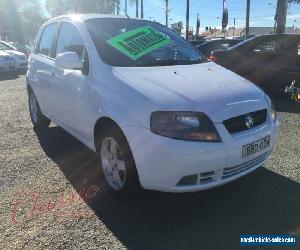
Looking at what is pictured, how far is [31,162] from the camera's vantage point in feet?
16.6

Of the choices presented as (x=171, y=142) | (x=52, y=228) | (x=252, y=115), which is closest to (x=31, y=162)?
(x=52, y=228)

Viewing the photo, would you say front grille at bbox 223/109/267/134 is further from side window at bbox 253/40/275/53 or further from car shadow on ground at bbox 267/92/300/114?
side window at bbox 253/40/275/53

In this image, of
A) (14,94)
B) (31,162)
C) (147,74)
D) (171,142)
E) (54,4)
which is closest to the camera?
(171,142)

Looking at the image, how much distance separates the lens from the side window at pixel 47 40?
5633 millimetres

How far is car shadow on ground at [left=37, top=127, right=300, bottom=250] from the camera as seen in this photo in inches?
126

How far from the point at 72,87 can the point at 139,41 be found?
949mm

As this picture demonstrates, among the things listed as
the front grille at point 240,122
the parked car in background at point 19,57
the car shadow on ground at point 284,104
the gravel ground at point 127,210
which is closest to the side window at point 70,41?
the gravel ground at point 127,210

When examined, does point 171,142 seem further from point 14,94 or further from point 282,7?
point 282,7

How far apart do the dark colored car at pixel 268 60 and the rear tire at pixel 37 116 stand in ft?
15.3

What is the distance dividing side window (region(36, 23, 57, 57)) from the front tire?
87.1 inches

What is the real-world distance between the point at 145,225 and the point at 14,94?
889cm

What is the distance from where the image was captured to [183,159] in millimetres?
3229

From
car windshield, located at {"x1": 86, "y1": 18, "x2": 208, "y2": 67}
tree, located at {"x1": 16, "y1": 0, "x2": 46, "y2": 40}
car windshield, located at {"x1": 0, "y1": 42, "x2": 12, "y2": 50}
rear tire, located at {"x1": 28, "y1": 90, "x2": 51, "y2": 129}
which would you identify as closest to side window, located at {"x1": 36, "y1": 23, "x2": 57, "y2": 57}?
rear tire, located at {"x1": 28, "y1": 90, "x2": 51, "y2": 129}

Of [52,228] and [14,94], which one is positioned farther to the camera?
[14,94]
